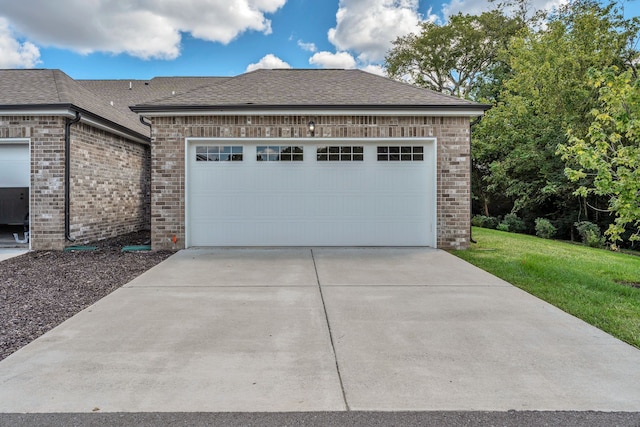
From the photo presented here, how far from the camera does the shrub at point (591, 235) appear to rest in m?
13.1

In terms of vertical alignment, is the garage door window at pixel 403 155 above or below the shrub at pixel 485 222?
above

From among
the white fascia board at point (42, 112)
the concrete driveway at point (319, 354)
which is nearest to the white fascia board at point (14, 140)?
the white fascia board at point (42, 112)

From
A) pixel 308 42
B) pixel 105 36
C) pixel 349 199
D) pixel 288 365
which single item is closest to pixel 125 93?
pixel 105 36

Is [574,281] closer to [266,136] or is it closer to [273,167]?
[273,167]

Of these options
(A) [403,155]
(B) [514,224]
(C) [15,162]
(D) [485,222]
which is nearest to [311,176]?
(A) [403,155]

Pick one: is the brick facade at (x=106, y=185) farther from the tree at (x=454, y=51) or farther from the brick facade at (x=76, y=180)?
the tree at (x=454, y=51)

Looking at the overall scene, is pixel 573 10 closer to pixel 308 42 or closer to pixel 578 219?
pixel 578 219

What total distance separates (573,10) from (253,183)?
57.8ft

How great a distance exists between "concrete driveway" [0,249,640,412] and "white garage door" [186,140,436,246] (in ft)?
11.0

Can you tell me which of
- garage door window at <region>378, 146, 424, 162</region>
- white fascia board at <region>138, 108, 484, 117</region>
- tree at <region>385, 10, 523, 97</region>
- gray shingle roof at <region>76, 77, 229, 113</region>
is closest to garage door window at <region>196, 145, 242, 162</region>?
white fascia board at <region>138, 108, 484, 117</region>

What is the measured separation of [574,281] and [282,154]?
6175 millimetres

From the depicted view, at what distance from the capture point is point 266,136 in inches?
341

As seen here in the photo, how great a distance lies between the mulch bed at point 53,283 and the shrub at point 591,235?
1372 cm

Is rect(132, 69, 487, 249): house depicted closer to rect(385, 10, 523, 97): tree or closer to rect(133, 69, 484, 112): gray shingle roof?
rect(133, 69, 484, 112): gray shingle roof
